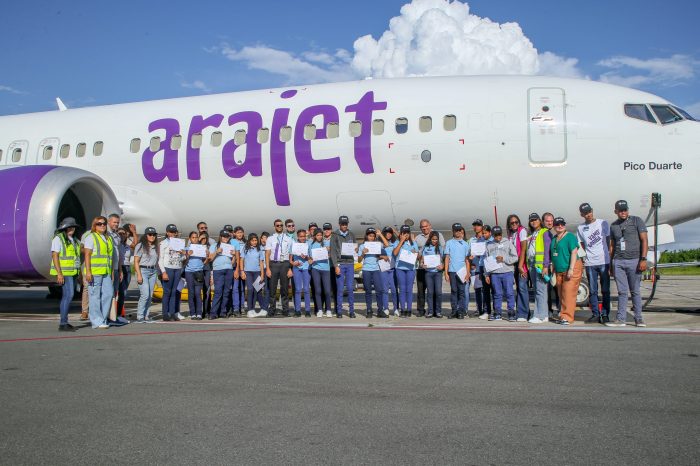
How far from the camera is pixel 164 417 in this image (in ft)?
13.5

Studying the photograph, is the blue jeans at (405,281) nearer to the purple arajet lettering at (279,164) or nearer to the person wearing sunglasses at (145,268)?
the purple arajet lettering at (279,164)

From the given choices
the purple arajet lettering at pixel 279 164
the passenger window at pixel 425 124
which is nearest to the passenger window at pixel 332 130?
the purple arajet lettering at pixel 279 164

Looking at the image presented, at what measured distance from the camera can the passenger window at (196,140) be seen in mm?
12539

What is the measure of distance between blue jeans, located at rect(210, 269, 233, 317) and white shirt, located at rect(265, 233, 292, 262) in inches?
30.7

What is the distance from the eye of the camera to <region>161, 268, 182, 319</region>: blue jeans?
10.4 metres

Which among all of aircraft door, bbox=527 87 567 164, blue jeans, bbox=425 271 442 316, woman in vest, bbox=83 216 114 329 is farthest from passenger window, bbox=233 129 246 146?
aircraft door, bbox=527 87 567 164

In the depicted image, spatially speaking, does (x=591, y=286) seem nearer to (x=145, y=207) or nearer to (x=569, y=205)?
(x=569, y=205)

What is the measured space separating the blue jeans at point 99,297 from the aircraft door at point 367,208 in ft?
14.3

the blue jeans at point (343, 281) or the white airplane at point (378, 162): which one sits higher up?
the white airplane at point (378, 162)

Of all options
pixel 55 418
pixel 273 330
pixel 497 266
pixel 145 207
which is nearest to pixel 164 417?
pixel 55 418

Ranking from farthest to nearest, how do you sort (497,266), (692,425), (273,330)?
(497,266) → (273,330) → (692,425)

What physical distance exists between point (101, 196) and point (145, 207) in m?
1.45

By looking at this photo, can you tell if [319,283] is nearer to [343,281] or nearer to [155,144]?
[343,281]

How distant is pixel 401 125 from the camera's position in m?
11.3
